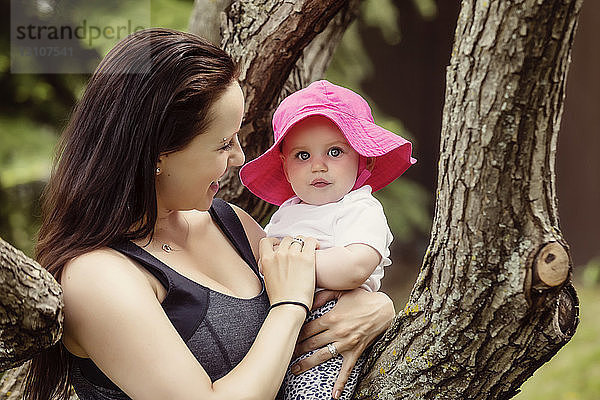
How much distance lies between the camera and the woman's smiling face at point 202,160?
1420 mm

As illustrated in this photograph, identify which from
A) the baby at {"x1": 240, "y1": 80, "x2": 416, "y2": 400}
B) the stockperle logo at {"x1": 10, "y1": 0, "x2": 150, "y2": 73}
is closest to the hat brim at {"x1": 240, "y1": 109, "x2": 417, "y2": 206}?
the baby at {"x1": 240, "y1": 80, "x2": 416, "y2": 400}

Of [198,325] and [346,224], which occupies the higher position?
[346,224]

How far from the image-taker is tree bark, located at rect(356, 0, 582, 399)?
108 cm

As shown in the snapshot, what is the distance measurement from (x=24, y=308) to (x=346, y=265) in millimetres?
582

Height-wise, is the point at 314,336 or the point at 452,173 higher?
the point at 452,173

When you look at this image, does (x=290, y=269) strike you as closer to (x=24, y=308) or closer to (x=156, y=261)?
(x=156, y=261)

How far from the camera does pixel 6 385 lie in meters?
1.90

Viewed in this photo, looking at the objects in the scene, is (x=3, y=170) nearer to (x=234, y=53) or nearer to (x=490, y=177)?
(x=234, y=53)

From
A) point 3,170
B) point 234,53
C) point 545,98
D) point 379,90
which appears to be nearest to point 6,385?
point 234,53

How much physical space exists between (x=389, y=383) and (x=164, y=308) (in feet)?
1.39

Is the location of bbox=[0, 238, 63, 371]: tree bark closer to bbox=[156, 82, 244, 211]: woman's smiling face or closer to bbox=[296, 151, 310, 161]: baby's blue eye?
bbox=[156, 82, 244, 211]: woman's smiling face

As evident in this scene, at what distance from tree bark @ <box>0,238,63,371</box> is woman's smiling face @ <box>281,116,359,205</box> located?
1.80 feet

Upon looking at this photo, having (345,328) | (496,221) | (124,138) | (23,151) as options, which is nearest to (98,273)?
(124,138)

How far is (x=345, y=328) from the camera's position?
1.48 m
